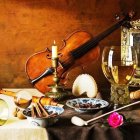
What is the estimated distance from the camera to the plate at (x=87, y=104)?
912 mm

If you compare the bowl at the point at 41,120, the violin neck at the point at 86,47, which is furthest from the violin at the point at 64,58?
the bowl at the point at 41,120

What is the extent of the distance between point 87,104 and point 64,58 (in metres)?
0.28

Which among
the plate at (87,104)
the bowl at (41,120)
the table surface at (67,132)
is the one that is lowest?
the table surface at (67,132)

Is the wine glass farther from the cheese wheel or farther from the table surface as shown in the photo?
the table surface

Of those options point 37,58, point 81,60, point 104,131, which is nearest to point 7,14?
point 37,58

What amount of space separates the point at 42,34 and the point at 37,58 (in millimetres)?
→ 202

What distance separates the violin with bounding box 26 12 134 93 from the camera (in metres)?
1.18

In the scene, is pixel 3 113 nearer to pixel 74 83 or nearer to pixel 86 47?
pixel 74 83

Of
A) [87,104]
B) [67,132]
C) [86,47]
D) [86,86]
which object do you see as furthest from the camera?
[86,47]

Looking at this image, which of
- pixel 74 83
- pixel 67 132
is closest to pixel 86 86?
pixel 74 83

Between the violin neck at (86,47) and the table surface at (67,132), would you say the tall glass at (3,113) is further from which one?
the violin neck at (86,47)

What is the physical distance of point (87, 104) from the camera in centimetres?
95

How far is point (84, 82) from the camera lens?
1088 millimetres

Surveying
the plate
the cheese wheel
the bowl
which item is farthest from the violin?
the bowl
